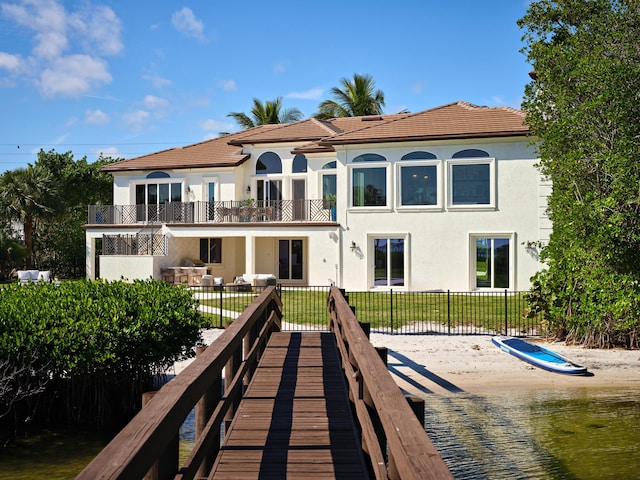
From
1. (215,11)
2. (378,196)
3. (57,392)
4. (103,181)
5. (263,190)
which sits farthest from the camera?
(103,181)

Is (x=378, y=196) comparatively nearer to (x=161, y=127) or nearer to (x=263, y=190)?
(x=263, y=190)

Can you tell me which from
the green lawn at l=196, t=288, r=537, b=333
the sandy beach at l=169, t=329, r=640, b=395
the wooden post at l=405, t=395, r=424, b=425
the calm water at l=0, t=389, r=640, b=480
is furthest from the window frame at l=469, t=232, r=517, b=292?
the wooden post at l=405, t=395, r=424, b=425

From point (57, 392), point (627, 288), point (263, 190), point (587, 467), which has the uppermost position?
point (263, 190)

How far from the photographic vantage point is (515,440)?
10109 millimetres

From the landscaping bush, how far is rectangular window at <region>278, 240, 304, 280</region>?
66.4 ft

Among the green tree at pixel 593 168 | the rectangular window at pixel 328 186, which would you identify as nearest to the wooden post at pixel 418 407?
the green tree at pixel 593 168

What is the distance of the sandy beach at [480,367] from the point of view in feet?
43.4

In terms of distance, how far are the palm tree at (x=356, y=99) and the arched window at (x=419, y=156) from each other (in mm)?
21510

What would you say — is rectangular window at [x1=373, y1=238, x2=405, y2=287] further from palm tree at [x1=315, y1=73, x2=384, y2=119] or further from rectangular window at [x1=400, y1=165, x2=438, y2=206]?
palm tree at [x1=315, y1=73, x2=384, y2=119]

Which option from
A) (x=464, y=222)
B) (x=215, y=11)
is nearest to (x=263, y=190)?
(x=464, y=222)

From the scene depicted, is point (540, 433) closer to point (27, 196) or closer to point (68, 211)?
point (27, 196)

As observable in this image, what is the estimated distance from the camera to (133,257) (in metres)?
30.1

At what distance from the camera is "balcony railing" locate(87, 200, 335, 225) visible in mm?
29641

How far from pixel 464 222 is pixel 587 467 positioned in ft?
59.9
